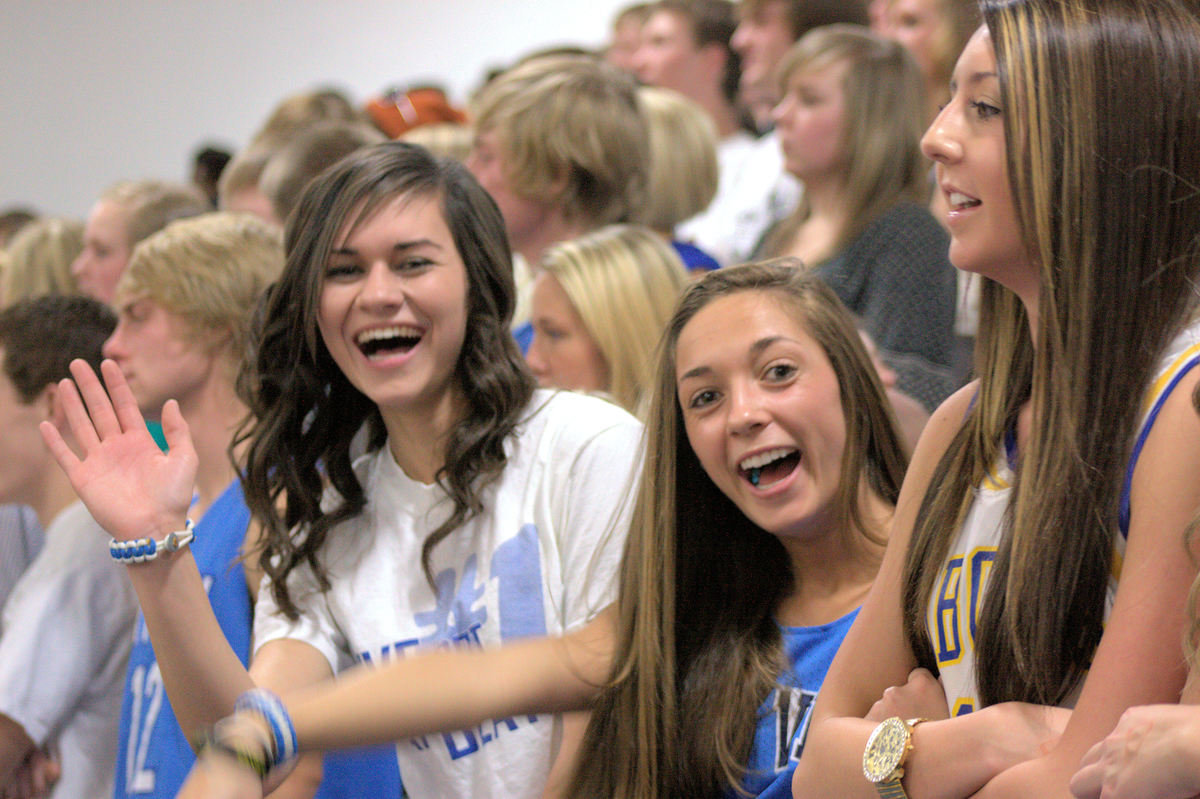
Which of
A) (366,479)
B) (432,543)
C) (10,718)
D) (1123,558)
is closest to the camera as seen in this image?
(1123,558)

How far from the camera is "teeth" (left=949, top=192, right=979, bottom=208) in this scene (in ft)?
4.42

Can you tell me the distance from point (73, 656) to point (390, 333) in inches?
36.9

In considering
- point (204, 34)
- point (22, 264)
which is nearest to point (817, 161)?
point (22, 264)

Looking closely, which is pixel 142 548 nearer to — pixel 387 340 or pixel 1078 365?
pixel 387 340

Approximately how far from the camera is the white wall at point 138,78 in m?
7.32

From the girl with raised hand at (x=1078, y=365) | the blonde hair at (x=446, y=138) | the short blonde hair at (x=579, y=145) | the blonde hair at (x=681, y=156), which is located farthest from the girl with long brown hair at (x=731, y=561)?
the blonde hair at (x=446, y=138)

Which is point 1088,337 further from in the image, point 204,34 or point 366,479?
point 204,34

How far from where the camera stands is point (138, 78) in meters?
7.41

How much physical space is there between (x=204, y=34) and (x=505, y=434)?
5964mm

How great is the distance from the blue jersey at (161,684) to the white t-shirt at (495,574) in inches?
5.9

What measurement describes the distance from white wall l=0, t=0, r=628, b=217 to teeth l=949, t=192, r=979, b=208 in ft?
20.5

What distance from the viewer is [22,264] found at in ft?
13.6

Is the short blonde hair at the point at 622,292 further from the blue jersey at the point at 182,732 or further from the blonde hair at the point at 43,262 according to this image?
the blonde hair at the point at 43,262

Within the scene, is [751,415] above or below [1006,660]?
above
